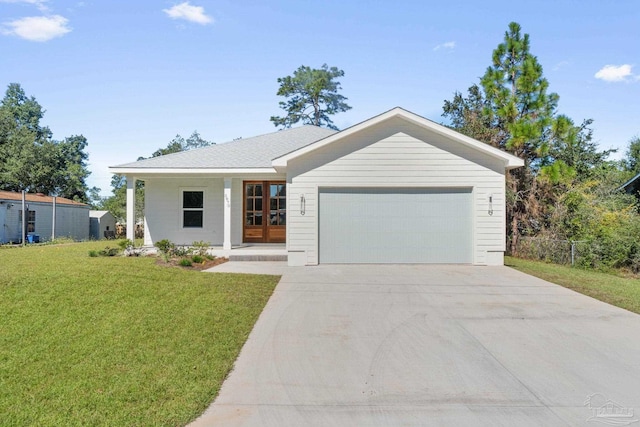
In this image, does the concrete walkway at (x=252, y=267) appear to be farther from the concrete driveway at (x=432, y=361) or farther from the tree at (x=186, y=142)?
the tree at (x=186, y=142)

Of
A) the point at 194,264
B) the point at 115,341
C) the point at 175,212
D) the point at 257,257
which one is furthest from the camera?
the point at 175,212

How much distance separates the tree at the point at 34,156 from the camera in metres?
28.8

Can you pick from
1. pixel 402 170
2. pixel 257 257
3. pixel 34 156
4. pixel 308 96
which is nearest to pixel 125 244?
pixel 257 257

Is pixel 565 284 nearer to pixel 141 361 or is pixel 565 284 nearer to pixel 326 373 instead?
pixel 326 373

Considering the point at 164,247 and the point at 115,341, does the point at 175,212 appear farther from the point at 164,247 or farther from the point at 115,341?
the point at 115,341

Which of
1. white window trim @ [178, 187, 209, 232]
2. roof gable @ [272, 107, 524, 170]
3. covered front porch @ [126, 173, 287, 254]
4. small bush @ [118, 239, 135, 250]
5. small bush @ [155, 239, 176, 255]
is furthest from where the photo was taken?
Answer: white window trim @ [178, 187, 209, 232]

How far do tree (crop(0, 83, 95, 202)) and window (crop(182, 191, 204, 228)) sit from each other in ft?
72.0

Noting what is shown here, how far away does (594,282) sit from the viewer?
9078 millimetres

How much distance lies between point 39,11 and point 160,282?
44.3 ft

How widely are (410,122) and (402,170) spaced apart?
1.33m

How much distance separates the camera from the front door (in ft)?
46.0

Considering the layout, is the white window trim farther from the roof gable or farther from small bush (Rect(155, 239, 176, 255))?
the roof gable

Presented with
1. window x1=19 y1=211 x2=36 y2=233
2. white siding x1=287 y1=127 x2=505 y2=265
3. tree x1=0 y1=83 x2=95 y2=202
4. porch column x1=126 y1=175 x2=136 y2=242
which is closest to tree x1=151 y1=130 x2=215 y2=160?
tree x1=0 y1=83 x2=95 y2=202

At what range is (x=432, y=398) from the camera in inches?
137
